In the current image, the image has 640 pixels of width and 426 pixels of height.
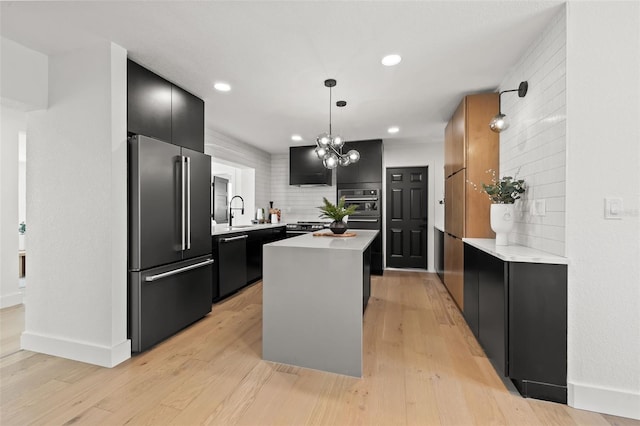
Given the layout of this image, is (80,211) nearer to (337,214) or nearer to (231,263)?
(231,263)

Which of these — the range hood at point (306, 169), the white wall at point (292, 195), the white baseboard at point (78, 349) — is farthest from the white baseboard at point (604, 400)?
the white wall at point (292, 195)

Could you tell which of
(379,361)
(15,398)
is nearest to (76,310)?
(15,398)

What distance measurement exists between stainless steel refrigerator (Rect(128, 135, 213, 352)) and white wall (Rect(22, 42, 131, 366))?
0.10 m

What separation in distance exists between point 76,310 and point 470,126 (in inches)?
159

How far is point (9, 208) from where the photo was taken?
374cm

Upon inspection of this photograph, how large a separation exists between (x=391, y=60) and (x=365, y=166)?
2.99 metres

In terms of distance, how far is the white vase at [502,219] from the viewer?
7.80ft

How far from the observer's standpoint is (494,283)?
7.00ft

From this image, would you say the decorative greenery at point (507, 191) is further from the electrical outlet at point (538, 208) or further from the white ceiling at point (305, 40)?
the white ceiling at point (305, 40)

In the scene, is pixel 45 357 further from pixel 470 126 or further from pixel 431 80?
pixel 470 126

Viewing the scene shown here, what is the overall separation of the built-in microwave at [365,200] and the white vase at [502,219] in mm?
3010

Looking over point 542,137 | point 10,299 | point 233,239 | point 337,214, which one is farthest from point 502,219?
point 10,299

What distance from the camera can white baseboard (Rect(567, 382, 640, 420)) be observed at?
169cm

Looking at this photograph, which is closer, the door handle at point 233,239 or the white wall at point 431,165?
the door handle at point 233,239
